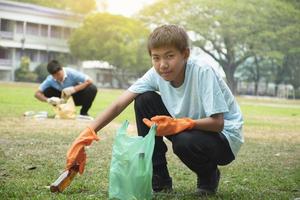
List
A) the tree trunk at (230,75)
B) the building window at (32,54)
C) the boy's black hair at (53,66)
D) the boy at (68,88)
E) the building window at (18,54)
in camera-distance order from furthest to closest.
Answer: the tree trunk at (230,75) → the building window at (32,54) → the building window at (18,54) → the boy at (68,88) → the boy's black hair at (53,66)

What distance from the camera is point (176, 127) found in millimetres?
1968

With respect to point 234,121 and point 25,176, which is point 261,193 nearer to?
point 234,121

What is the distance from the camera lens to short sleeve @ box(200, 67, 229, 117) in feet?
6.49

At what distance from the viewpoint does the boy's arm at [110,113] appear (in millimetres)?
2074

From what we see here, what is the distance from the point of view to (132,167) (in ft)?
6.24

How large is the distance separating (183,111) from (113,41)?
17.0 meters

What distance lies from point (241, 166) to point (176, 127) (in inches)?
49.3

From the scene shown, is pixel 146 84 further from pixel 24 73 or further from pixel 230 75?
pixel 230 75

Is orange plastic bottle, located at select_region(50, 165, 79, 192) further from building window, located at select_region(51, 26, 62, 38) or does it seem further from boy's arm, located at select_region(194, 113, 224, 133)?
building window, located at select_region(51, 26, 62, 38)

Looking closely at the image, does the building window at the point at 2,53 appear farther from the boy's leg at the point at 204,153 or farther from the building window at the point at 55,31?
the boy's leg at the point at 204,153

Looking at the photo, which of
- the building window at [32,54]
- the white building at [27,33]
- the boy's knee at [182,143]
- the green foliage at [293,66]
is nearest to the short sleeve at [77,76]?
the boy's knee at [182,143]

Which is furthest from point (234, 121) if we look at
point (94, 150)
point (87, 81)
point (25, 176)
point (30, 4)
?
point (30, 4)

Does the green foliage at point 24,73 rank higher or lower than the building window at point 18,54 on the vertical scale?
lower

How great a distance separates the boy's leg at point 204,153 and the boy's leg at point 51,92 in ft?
13.5
